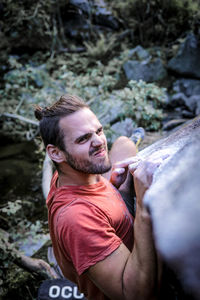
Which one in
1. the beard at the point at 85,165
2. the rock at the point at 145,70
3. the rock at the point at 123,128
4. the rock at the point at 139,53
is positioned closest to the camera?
the beard at the point at 85,165

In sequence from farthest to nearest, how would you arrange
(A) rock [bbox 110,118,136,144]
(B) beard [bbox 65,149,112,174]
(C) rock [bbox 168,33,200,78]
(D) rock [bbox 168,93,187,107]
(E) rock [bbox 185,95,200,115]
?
(C) rock [bbox 168,33,200,78]
(D) rock [bbox 168,93,187,107]
(E) rock [bbox 185,95,200,115]
(A) rock [bbox 110,118,136,144]
(B) beard [bbox 65,149,112,174]

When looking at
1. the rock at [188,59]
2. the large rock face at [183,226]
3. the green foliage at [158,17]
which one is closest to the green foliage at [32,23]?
the green foliage at [158,17]

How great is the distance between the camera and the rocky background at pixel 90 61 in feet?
16.2

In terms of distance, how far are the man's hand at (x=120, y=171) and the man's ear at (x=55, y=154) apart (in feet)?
1.18

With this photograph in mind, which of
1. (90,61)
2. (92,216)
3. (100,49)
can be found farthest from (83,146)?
(100,49)

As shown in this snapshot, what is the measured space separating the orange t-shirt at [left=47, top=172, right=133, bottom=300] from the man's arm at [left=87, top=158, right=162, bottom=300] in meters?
0.05

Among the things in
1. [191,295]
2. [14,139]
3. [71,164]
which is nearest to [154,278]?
[191,295]

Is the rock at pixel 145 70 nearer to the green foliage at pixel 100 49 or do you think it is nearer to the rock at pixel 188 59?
the rock at pixel 188 59

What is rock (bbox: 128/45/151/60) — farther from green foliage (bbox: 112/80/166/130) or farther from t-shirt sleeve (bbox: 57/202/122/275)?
t-shirt sleeve (bbox: 57/202/122/275)

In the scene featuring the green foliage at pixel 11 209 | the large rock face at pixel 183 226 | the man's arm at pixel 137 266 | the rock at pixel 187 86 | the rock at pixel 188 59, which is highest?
the large rock face at pixel 183 226

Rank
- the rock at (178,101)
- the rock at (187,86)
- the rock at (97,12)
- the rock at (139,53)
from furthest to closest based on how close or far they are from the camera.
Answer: the rock at (97,12) → the rock at (139,53) → the rock at (187,86) → the rock at (178,101)

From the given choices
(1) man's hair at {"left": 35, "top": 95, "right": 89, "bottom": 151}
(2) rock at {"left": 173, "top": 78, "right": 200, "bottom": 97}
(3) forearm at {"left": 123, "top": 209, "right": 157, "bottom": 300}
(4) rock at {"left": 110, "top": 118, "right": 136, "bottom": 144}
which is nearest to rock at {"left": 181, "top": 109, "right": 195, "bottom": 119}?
(2) rock at {"left": 173, "top": 78, "right": 200, "bottom": 97}

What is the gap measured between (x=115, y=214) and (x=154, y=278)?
16.6 inches

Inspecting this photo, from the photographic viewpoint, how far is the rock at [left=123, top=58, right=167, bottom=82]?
25.9ft
